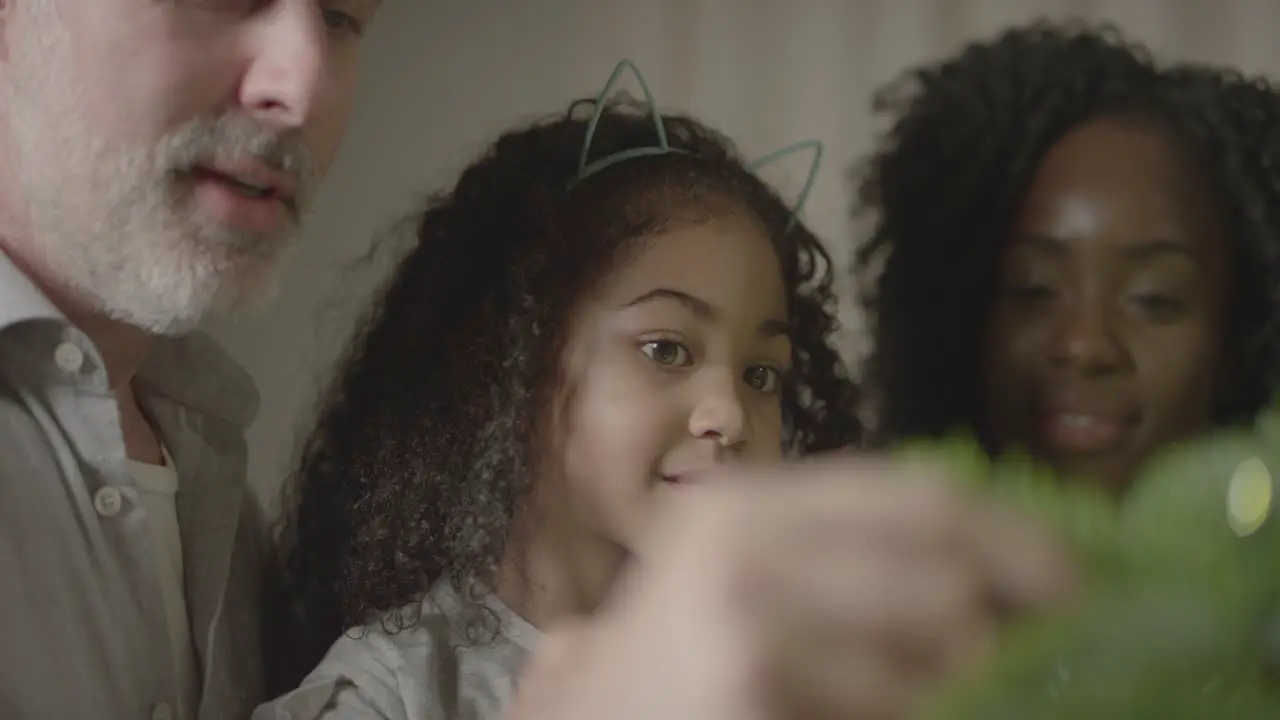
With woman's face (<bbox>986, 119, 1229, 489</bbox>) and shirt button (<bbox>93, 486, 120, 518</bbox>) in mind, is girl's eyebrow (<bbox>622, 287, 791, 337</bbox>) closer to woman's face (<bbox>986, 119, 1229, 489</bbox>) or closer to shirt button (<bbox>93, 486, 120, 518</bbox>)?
woman's face (<bbox>986, 119, 1229, 489</bbox>)

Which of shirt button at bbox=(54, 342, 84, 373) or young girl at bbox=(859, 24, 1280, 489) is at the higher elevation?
young girl at bbox=(859, 24, 1280, 489)

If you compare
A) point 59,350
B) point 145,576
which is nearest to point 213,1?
point 59,350

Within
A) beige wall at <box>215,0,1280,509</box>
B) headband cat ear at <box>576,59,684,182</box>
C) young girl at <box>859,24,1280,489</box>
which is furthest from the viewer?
beige wall at <box>215,0,1280,509</box>

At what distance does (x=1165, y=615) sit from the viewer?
16 cm

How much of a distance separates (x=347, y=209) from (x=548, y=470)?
0.62 m

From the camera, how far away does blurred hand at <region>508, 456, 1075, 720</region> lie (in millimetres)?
162

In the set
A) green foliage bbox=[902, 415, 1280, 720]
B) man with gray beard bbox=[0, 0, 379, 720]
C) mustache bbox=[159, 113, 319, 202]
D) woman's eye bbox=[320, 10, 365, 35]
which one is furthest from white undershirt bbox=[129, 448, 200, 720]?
green foliage bbox=[902, 415, 1280, 720]

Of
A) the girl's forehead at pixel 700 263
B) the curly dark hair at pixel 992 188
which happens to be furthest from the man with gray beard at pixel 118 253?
the curly dark hair at pixel 992 188

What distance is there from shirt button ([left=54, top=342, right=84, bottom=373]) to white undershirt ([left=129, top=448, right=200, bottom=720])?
0.09 meters

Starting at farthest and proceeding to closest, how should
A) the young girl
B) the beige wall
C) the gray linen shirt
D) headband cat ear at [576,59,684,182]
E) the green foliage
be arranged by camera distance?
1. the beige wall
2. headband cat ear at [576,59,684,182]
3. the young girl
4. the gray linen shirt
5. the green foliage

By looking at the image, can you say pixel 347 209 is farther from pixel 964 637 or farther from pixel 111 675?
pixel 964 637

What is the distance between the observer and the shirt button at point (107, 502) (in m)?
0.61

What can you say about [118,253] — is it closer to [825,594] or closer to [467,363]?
[467,363]

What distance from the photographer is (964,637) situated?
0.17 metres
